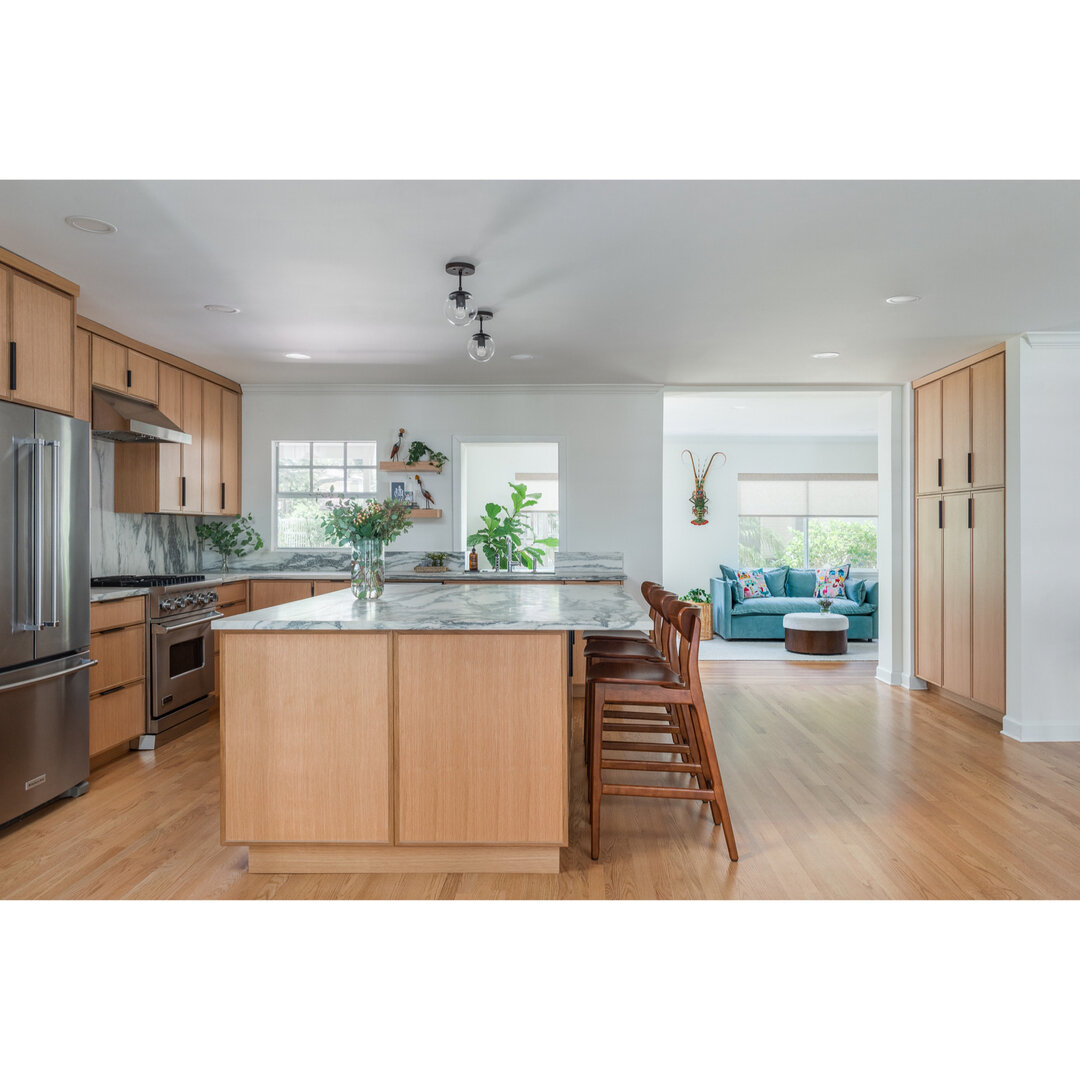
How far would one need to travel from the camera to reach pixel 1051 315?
3.97 metres

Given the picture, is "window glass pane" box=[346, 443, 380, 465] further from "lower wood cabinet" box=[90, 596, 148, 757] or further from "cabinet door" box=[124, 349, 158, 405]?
"lower wood cabinet" box=[90, 596, 148, 757]

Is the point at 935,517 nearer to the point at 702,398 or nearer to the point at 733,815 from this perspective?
the point at 702,398

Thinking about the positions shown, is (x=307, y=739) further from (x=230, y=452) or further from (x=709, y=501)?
(x=709, y=501)

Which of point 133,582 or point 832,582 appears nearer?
point 133,582

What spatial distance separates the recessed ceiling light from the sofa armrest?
22.8 feet

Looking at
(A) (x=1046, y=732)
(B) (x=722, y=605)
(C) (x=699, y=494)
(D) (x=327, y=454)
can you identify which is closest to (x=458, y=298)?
(D) (x=327, y=454)

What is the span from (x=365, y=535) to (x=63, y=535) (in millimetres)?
1343

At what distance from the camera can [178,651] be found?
4.37 meters

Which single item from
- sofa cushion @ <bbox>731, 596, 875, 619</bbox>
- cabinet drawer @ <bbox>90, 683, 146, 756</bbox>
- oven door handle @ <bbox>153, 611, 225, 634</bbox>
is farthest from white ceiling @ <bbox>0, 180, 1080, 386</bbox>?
sofa cushion @ <bbox>731, 596, 875, 619</bbox>

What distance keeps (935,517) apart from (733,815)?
333 cm

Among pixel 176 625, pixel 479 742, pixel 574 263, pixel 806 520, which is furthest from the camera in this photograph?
pixel 806 520

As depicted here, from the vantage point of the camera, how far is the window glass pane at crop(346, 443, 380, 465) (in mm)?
6133
